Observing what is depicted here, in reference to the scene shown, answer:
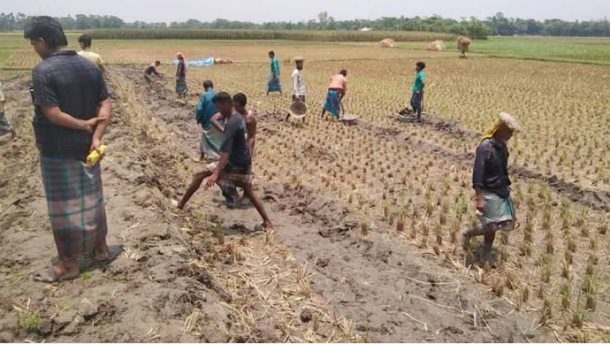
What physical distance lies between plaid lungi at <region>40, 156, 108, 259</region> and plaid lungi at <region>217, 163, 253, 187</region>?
6.43 ft

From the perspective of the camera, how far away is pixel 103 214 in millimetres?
4199

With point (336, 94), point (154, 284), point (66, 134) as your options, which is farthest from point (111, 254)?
point (336, 94)

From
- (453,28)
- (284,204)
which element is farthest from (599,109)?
(453,28)

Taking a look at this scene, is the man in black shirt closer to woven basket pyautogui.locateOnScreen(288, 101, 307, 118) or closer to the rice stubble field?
the rice stubble field

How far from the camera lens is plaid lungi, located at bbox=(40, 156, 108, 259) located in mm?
3799

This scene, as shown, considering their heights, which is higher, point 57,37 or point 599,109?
point 57,37

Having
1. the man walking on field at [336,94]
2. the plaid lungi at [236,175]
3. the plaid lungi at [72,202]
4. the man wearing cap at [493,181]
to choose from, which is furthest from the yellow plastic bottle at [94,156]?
the man walking on field at [336,94]

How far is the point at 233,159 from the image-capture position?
19.1ft

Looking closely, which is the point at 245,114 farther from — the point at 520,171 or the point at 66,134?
the point at 520,171

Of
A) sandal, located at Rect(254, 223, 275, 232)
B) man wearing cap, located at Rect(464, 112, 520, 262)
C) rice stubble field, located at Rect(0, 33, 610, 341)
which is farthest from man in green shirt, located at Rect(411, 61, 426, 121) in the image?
man wearing cap, located at Rect(464, 112, 520, 262)

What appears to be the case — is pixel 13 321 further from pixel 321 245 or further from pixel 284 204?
pixel 284 204

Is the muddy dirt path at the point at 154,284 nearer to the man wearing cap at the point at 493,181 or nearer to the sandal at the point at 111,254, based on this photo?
the sandal at the point at 111,254

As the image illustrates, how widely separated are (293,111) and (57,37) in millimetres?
8645

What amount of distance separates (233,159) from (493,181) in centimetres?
284
